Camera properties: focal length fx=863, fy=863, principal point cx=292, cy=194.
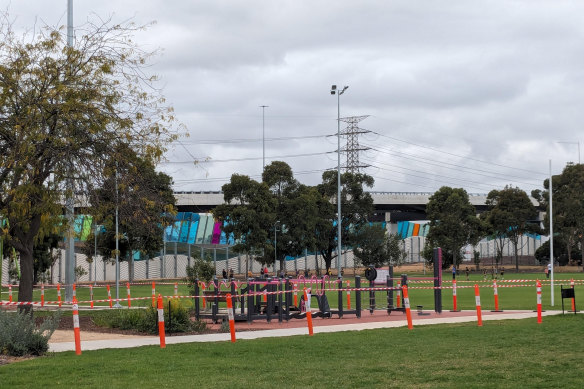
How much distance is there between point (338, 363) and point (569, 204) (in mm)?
77160

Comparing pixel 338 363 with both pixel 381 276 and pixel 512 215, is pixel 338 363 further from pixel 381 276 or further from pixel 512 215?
pixel 512 215

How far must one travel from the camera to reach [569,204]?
85688 millimetres

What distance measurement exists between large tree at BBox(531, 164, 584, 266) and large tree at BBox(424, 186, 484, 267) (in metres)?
7.17

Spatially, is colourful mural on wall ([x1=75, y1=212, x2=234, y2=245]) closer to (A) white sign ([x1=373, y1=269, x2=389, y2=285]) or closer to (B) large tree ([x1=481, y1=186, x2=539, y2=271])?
(B) large tree ([x1=481, y1=186, x2=539, y2=271])

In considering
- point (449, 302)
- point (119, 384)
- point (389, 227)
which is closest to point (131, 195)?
point (119, 384)

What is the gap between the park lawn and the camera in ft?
37.5

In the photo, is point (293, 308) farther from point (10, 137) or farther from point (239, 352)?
point (239, 352)

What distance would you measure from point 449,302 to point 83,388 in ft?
83.3

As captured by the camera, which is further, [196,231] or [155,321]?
[196,231]

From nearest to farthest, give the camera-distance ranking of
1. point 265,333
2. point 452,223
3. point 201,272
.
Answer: point 265,333, point 201,272, point 452,223

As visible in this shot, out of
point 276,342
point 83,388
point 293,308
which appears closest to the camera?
point 83,388

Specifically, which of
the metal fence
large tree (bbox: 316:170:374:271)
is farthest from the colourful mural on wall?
large tree (bbox: 316:170:374:271)

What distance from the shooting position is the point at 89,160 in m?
22.3

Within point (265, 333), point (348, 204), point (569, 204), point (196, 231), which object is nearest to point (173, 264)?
point (196, 231)
